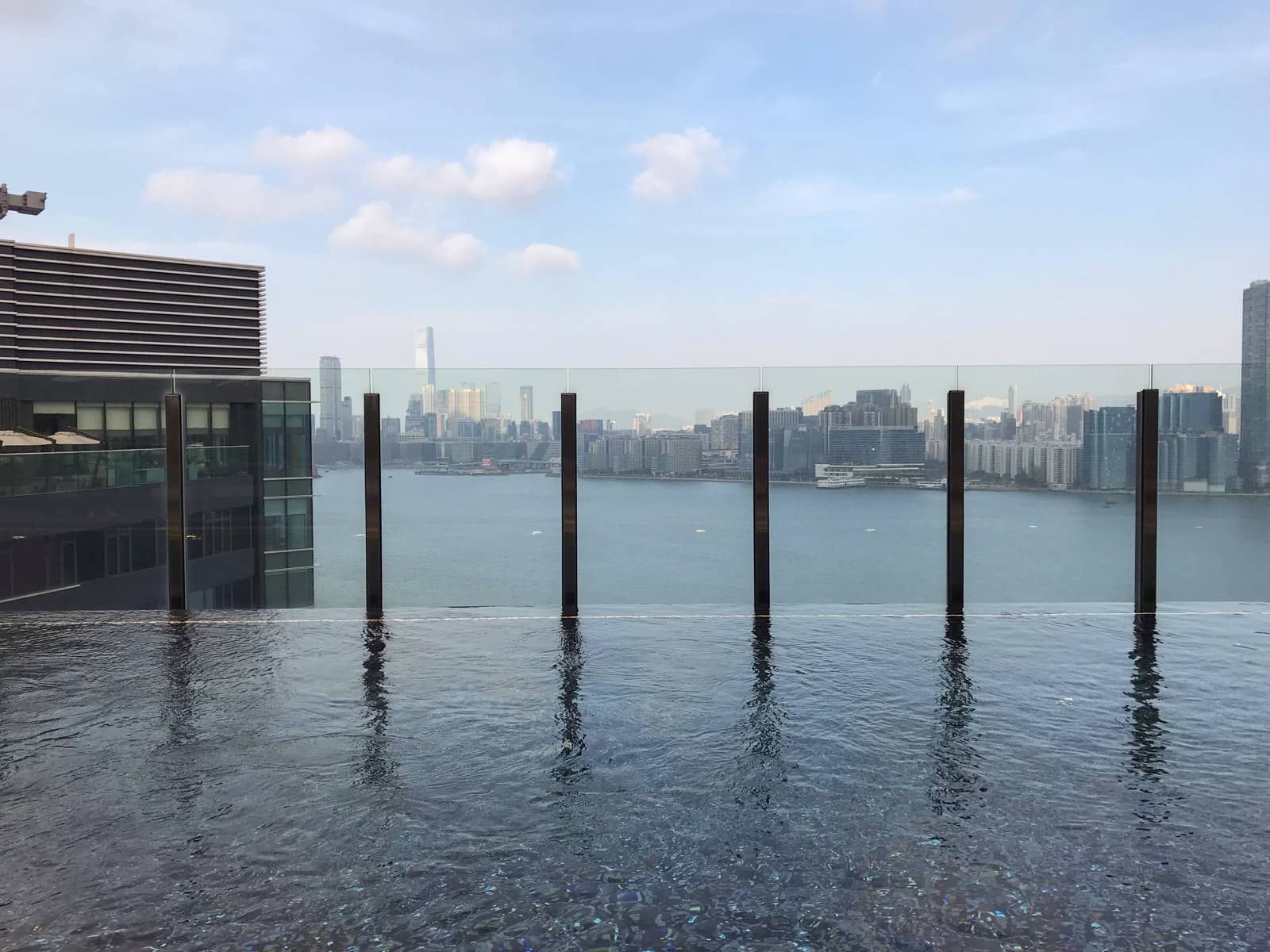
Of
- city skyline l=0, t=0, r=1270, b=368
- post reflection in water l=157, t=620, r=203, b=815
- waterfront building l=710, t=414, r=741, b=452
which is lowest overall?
post reflection in water l=157, t=620, r=203, b=815

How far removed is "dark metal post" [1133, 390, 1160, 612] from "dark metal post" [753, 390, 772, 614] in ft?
10.6

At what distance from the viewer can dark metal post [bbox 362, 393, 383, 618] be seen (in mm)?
7340

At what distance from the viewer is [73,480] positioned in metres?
10.6

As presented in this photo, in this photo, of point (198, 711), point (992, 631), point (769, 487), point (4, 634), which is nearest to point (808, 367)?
point (769, 487)

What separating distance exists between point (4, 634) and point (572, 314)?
6661cm

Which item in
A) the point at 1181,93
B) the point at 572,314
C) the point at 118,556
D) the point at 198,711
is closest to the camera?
the point at 198,711

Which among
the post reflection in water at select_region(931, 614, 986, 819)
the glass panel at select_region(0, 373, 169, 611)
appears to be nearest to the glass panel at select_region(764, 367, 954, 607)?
the post reflection in water at select_region(931, 614, 986, 819)

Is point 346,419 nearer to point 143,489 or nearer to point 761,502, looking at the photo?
point 143,489

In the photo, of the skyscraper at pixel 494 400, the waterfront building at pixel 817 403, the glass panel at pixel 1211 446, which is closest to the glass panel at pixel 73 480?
the skyscraper at pixel 494 400

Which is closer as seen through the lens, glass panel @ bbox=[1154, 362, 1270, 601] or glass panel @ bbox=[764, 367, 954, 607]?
glass panel @ bbox=[1154, 362, 1270, 601]

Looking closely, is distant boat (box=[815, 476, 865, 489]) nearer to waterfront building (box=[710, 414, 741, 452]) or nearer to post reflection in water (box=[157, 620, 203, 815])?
waterfront building (box=[710, 414, 741, 452])

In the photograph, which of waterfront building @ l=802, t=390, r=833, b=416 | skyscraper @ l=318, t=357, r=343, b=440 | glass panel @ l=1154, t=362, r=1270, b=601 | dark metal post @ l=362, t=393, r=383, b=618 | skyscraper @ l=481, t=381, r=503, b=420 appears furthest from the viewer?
waterfront building @ l=802, t=390, r=833, b=416

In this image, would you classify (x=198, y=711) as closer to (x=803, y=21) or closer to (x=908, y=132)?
(x=803, y=21)

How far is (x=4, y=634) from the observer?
6613mm
